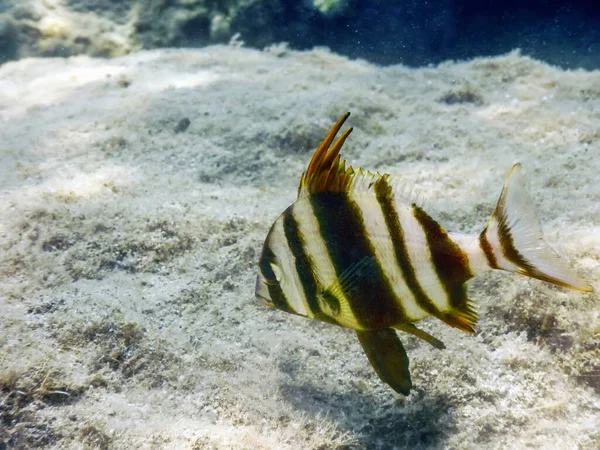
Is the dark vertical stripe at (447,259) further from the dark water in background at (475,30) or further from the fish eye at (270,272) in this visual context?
the dark water in background at (475,30)

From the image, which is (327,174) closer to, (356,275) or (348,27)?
(356,275)

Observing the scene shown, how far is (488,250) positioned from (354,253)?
1.55 feet

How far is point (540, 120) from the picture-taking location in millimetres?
4125

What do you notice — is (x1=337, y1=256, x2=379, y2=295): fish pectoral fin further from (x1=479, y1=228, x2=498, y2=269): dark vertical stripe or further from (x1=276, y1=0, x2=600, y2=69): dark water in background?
(x1=276, y1=0, x2=600, y2=69): dark water in background

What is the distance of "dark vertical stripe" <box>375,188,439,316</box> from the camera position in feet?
4.91

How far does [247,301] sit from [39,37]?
7867 mm

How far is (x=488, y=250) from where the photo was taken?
144 centimetres

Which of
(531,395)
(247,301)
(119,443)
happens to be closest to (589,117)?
(531,395)

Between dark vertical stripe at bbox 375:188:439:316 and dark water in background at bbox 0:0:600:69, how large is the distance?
8214mm

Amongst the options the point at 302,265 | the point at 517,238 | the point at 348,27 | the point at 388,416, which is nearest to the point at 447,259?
the point at 517,238

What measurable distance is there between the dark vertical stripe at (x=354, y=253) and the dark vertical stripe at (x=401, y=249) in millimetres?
78

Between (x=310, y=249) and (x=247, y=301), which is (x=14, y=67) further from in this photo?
(x=310, y=249)

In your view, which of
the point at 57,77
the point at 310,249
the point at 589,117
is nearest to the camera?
the point at 310,249

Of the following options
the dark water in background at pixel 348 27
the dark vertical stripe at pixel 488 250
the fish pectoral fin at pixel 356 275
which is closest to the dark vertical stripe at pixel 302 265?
the fish pectoral fin at pixel 356 275
